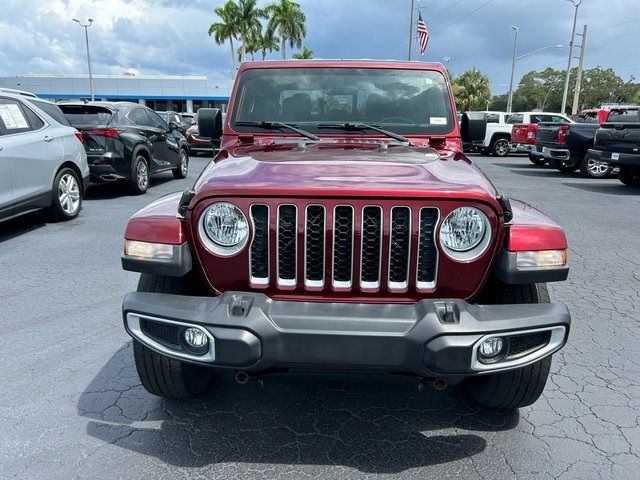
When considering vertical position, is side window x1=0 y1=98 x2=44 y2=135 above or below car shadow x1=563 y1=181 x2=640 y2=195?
above

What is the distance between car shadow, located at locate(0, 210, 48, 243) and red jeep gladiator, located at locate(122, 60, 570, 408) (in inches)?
202

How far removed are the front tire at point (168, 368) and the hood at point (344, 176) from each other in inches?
18.8

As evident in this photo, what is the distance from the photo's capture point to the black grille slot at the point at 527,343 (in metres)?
2.28

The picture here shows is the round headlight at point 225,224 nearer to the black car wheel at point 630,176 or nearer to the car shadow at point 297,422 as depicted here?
the car shadow at point 297,422

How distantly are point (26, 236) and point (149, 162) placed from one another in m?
3.80

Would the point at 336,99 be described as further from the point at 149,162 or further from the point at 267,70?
the point at 149,162

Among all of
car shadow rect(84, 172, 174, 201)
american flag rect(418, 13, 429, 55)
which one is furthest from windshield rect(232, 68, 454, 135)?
american flag rect(418, 13, 429, 55)

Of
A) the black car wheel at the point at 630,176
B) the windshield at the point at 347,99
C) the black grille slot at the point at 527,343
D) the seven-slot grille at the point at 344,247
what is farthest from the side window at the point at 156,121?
the black car wheel at the point at 630,176

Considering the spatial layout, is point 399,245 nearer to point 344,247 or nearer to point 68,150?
point 344,247

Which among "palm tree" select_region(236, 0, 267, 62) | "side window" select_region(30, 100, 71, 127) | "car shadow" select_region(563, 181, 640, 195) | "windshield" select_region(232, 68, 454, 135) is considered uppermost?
"palm tree" select_region(236, 0, 267, 62)

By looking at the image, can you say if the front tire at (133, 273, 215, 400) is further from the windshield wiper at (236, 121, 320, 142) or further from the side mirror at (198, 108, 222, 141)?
the side mirror at (198, 108, 222, 141)

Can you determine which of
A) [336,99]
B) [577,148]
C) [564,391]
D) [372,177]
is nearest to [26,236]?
[336,99]

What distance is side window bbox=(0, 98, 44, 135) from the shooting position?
621cm

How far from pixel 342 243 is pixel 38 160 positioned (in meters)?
5.61
